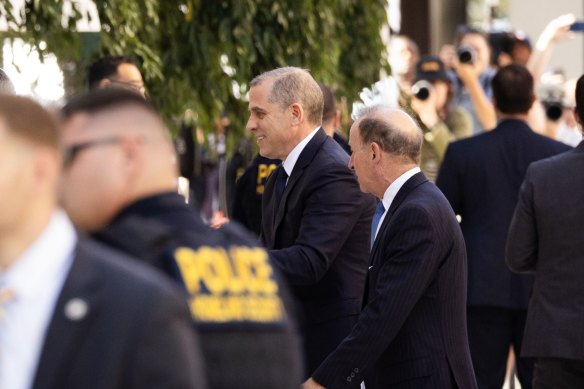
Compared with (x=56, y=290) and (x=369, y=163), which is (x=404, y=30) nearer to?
(x=369, y=163)

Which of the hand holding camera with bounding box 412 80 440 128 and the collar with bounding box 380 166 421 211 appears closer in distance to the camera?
the collar with bounding box 380 166 421 211

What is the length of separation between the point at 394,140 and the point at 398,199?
282 mm

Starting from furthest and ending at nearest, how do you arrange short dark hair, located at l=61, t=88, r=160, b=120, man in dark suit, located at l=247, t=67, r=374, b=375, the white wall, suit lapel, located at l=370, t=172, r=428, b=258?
1. the white wall
2. man in dark suit, located at l=247, t=67, r=374, b=375
3. suit lapel, located at l=370, t=172, r=428, b=258
4. short dark hair, located at l=61, t=88, r=160, b=120

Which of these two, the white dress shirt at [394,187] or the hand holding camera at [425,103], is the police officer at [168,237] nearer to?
the white dress shirt at [394,187]

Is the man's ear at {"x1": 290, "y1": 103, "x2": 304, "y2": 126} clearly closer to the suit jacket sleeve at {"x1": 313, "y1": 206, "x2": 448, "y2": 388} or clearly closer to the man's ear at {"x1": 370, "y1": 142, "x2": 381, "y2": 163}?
the man's ear at {"x1": 370, "y1": 142, "x2": 381, "y2": 163}

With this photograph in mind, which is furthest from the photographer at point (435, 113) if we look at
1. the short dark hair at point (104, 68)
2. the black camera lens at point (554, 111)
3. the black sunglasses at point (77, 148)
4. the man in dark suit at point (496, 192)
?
the black sunglasses at point (77, 148)

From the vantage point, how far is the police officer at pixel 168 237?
3.17m

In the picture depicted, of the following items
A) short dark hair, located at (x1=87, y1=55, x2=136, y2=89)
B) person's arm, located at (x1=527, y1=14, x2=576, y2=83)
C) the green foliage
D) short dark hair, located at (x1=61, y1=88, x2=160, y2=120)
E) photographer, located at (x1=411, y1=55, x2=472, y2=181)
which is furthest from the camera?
person's arm, located at (x1=527, y1=14, x2=576, y2=83)

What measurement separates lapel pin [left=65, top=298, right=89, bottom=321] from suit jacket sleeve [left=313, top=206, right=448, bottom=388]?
9.66 ft

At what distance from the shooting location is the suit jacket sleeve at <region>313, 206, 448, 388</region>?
5598 mm

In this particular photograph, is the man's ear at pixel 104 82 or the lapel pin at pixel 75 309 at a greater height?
the lapel pin at pixel 75 309

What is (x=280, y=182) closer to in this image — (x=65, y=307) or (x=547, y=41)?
(x=65, y=307)

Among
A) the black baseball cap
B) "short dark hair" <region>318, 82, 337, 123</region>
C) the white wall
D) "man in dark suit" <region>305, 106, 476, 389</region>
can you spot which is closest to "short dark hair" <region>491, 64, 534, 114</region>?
"short dark hair" <region>318, 82, 337, 123</region>

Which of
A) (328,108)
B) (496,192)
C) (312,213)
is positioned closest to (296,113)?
(312,213)
